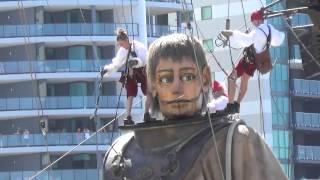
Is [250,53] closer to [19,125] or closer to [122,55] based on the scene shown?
[122,55]

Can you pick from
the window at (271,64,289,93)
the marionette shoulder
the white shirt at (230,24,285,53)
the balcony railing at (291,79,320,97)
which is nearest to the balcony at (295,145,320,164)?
the balcony railing at (291,79,320,97)

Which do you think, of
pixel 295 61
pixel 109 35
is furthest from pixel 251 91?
pixel 109 35

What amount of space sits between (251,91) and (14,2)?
1269 cm

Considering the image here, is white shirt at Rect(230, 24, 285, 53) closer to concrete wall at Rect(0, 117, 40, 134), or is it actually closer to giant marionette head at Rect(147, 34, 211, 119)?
giant marionette head at Rect(147, 34, 211, 119)

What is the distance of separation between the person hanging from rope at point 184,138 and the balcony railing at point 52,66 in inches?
2434

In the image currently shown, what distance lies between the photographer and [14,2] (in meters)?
66.1

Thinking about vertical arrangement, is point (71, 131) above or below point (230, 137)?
below

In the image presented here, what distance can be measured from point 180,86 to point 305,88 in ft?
230

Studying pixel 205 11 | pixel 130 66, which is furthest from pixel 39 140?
pixel 130 66

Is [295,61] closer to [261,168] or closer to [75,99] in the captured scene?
[75,99]

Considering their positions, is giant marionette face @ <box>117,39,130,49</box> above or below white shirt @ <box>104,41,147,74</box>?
above

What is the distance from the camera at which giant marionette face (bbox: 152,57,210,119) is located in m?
4.96

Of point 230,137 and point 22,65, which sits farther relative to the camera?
point 22,65

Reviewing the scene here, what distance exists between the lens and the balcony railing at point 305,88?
74.0 metres
